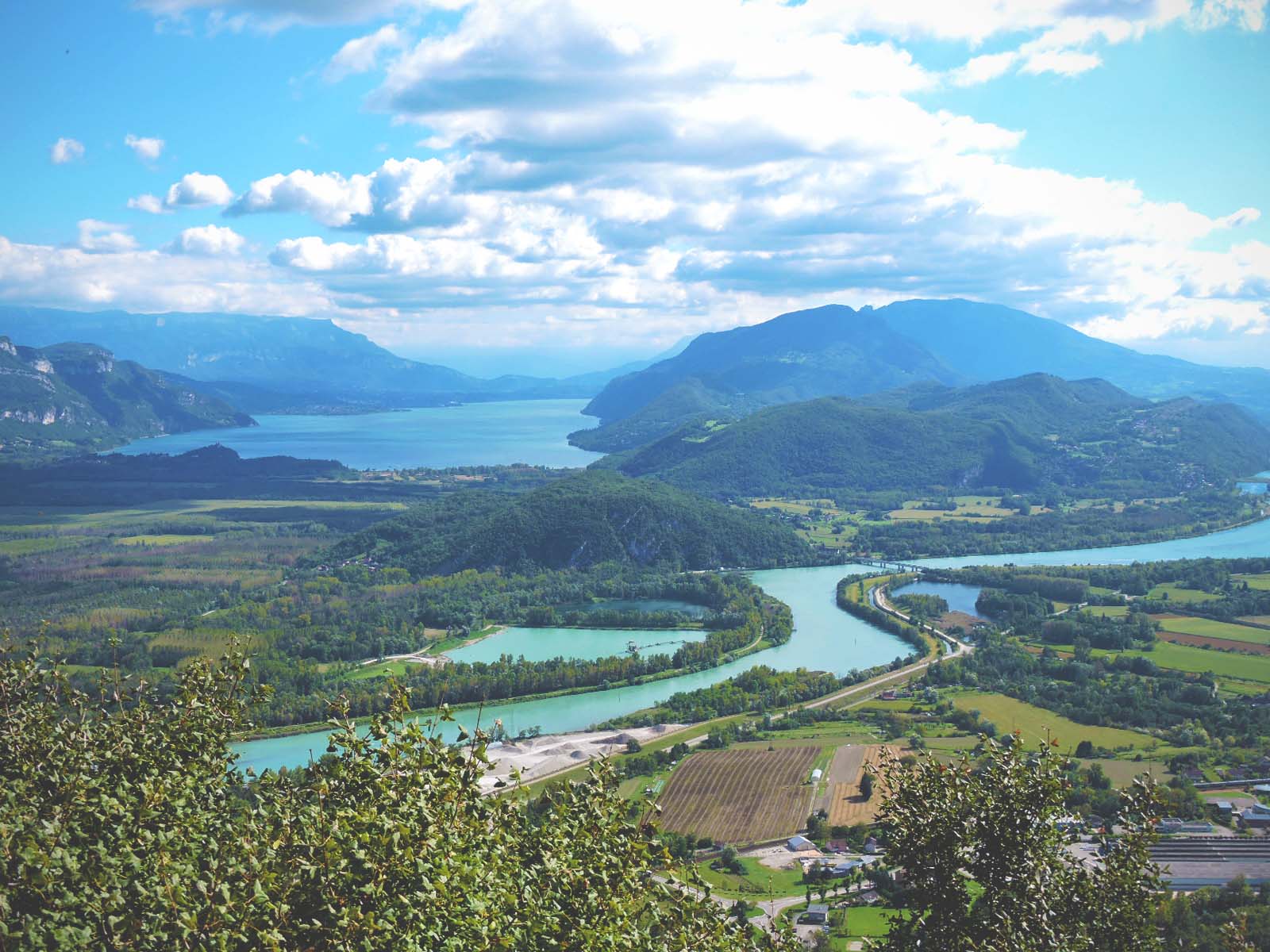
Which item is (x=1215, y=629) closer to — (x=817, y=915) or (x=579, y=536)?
(x=817, y=915)

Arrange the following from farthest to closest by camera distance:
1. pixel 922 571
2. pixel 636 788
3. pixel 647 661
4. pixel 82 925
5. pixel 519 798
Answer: pixel 922 571 < pixel 647 661 < pixel 636 788 < pixel 519 798 < pixel 82 925

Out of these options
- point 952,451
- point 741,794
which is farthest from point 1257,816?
point 952,451

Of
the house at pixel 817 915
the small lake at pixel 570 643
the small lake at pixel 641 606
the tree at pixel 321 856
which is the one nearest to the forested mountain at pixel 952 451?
the small lake at pixel 641 606

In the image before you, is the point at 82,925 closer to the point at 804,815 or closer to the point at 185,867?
the point at 185,867

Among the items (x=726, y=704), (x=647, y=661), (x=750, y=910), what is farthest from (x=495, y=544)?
(x=750, y=910)

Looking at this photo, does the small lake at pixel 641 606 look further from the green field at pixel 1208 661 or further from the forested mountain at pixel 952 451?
the forested mountain at pixel 952 451
